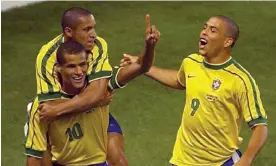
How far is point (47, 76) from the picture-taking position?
637 cm

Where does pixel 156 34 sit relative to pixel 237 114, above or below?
above

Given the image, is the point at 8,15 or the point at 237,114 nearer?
the point at 237,114

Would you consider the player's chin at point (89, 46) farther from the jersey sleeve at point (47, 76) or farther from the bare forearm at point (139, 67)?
the bare forearm at point (139, 67)

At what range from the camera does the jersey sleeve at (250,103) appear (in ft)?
21.4

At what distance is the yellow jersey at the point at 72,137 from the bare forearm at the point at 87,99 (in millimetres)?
93

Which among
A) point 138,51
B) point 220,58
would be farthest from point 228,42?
point 138,51

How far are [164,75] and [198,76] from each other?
51 centimetres

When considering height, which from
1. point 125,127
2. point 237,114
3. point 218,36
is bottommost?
point 125,127

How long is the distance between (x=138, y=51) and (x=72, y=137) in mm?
7912

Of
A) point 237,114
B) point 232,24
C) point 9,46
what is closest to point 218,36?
point 232,24

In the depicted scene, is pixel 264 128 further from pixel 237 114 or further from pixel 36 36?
pixel 36 36

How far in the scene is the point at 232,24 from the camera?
6.83m

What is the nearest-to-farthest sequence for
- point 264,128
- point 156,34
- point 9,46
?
point 156,34
point 264,128
point 9,46

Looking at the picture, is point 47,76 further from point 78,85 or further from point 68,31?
point 68,31
